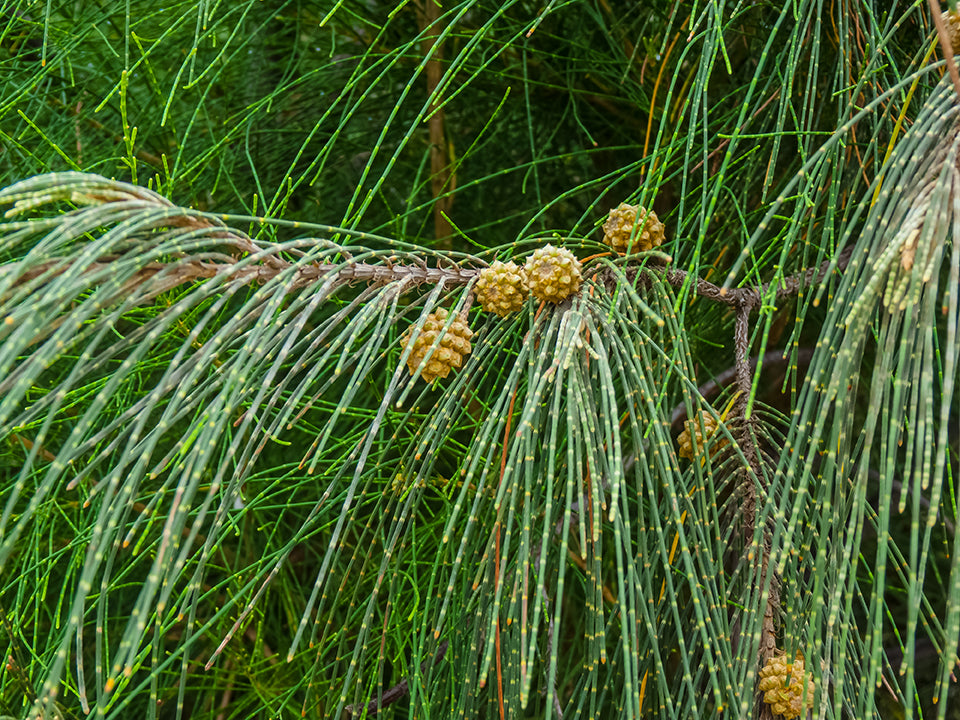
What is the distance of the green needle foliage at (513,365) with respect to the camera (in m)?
0.43

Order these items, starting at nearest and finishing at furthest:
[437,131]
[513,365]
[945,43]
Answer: [945,43] → [513,365] → [437,131]

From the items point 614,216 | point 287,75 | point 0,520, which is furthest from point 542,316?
point 287,75

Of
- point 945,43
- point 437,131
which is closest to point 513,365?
point 945,43

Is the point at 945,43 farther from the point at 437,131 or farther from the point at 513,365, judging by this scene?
the point at 437,131

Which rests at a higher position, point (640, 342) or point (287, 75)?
point (287, 75)

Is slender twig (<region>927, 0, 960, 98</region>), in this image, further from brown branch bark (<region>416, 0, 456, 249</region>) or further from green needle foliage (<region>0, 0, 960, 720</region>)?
brown branch bark (<region>416, 0, 456, 249</region>)

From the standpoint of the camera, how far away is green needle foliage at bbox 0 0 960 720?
1.41 feet

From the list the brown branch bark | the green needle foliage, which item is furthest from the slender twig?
the brown branch bark

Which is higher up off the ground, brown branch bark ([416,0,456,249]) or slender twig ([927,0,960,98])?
slender twig ([927,0,960,98])

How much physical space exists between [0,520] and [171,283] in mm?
152

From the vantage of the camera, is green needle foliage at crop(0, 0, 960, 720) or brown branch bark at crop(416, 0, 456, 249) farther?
brown branch bark at crop(416, 0, 456, 249)

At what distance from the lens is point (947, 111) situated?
48cm

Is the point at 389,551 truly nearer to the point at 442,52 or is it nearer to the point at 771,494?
the point at 771,494

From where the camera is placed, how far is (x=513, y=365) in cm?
63
